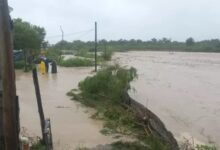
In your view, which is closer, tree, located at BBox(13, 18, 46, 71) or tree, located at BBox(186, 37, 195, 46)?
tree, located at BBox(13, 18, 46, 71)

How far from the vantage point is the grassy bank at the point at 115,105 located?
29.3 feet

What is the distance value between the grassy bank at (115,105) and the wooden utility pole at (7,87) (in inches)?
130

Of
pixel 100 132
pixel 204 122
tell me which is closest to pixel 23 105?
pixel 100 132

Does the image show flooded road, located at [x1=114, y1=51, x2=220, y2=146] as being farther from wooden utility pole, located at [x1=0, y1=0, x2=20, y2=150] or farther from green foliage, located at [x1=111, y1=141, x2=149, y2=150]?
wooden utility pole, located at [x1=0, y1=0, x2=20, y2=150]

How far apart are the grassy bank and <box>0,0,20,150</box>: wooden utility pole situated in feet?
10.8

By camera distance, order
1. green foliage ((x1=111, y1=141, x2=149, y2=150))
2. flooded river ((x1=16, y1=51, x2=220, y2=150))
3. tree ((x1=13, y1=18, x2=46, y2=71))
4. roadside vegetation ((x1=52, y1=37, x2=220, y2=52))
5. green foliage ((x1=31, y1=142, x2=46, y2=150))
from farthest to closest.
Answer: roadside vegetation ((x1=52, y1=37, x2=220, y2=52)) → tree ((x1=13, y1=18, x2=46, y2=71)) → flooded river ((x1=16, y1=51, x2=220, y2=150)) → green foliage ((x1=111, y1=141, x2=149, y2=150)) → green foliage ((x1=31, y1=142, x2=46, y2=150))

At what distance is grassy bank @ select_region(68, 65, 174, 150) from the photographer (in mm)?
8938

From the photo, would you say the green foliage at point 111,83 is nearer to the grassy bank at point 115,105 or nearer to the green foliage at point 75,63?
the grassy bank at point 115,105

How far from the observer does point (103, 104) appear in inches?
544

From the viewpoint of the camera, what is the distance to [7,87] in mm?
5352

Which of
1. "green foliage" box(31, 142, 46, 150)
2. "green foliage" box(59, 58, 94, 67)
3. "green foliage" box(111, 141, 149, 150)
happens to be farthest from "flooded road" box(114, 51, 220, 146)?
"green foliage" box(59, 58, 94, 67)

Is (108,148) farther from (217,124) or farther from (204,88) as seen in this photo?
(204,88)

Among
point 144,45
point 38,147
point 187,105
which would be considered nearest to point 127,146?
point 38,147

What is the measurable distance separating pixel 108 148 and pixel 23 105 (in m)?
6.98
